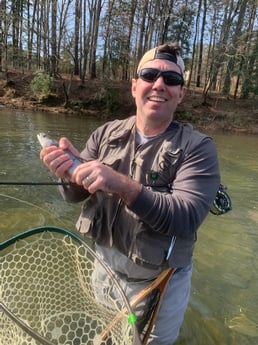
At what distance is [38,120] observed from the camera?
20.8 m

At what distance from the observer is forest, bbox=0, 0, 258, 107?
103 feet

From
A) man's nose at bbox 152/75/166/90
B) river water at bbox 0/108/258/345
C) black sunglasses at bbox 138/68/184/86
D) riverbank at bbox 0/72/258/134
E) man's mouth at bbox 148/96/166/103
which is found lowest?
river water at bbox 0/108/258/345

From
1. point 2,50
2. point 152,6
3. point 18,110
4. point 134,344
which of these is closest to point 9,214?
point 134,344

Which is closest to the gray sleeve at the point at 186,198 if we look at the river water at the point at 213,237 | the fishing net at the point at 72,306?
the fishing net at the point at 72,306

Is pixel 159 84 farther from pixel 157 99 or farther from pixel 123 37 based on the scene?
pixel 123 37

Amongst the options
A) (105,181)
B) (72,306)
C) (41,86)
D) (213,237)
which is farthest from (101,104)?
(105,181)

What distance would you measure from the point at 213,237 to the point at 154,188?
479 cm

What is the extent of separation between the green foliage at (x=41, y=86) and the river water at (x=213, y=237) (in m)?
14.2

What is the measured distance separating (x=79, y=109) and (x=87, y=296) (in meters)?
24.4

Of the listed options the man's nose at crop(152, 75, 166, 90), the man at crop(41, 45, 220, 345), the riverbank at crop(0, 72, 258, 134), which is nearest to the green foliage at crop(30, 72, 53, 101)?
the riverbank at crop(0, 72, 258, 134)

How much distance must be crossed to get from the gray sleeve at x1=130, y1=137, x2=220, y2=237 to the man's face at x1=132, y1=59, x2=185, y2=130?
0.37 m

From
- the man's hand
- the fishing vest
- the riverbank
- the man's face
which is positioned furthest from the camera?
the riverbank

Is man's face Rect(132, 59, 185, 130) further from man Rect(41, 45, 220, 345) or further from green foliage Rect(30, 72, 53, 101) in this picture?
green foliage Rect(30, 72, 53, 101)

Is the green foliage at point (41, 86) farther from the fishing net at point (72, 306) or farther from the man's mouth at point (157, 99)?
the man's mouth at point (157, 99)
